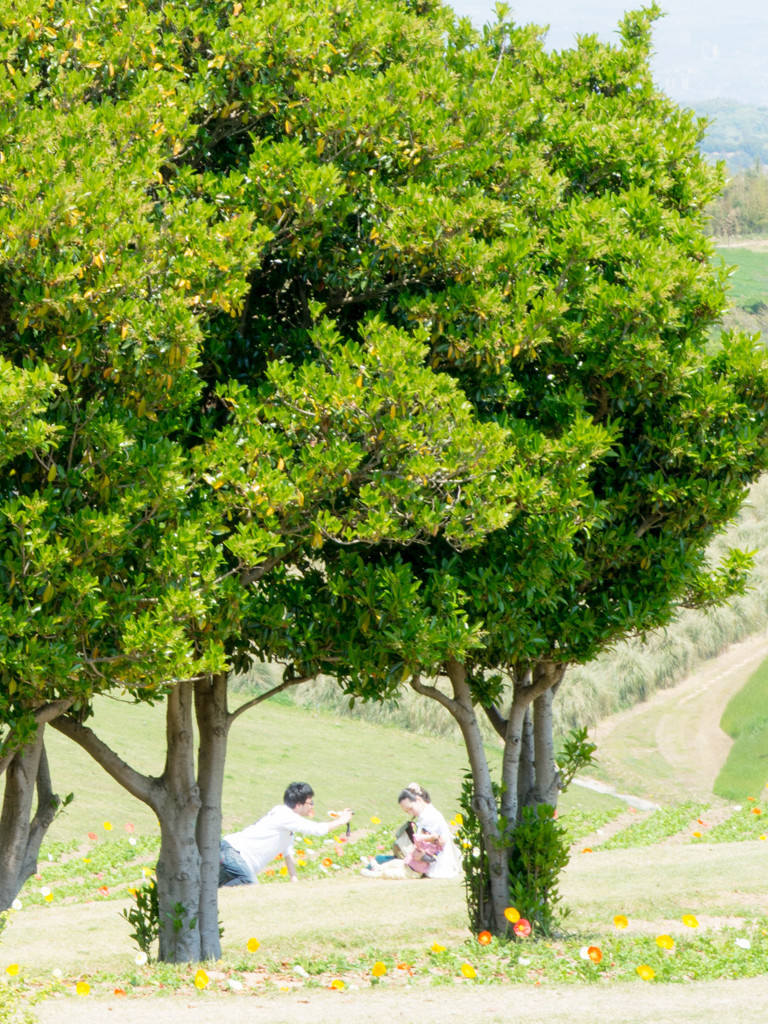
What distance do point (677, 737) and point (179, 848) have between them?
14.8 m

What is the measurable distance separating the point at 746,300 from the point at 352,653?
70.9 meters

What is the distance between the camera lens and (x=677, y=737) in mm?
19891

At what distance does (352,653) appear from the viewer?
597 centimetres

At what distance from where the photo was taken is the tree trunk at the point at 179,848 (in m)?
6.80

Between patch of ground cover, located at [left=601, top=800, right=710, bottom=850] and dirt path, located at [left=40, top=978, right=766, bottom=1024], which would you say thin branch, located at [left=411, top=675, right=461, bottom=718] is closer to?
dirt path, located at [left=40, top=978, right=766, bottom=1024]

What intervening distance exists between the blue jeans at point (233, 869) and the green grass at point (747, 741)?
1025 centimetres

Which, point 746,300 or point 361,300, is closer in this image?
point 361,300

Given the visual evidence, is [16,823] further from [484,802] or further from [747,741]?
[747,741]

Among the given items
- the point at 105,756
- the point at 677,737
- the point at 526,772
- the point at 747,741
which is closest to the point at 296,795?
the point at 526,772

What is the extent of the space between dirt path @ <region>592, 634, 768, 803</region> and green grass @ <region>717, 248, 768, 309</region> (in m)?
46.6

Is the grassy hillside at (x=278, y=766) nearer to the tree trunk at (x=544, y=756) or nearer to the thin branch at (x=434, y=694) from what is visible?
the tree trunk at (x=544, y=756)

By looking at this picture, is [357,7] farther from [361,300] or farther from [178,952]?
[178,952]

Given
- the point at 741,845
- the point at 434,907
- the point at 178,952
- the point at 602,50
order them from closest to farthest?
the point at 178,952 → the point at 602,50 → the point at 434,907 → the point at 741,845

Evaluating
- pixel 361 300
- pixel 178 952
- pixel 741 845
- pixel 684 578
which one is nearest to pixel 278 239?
pixel 361 300
